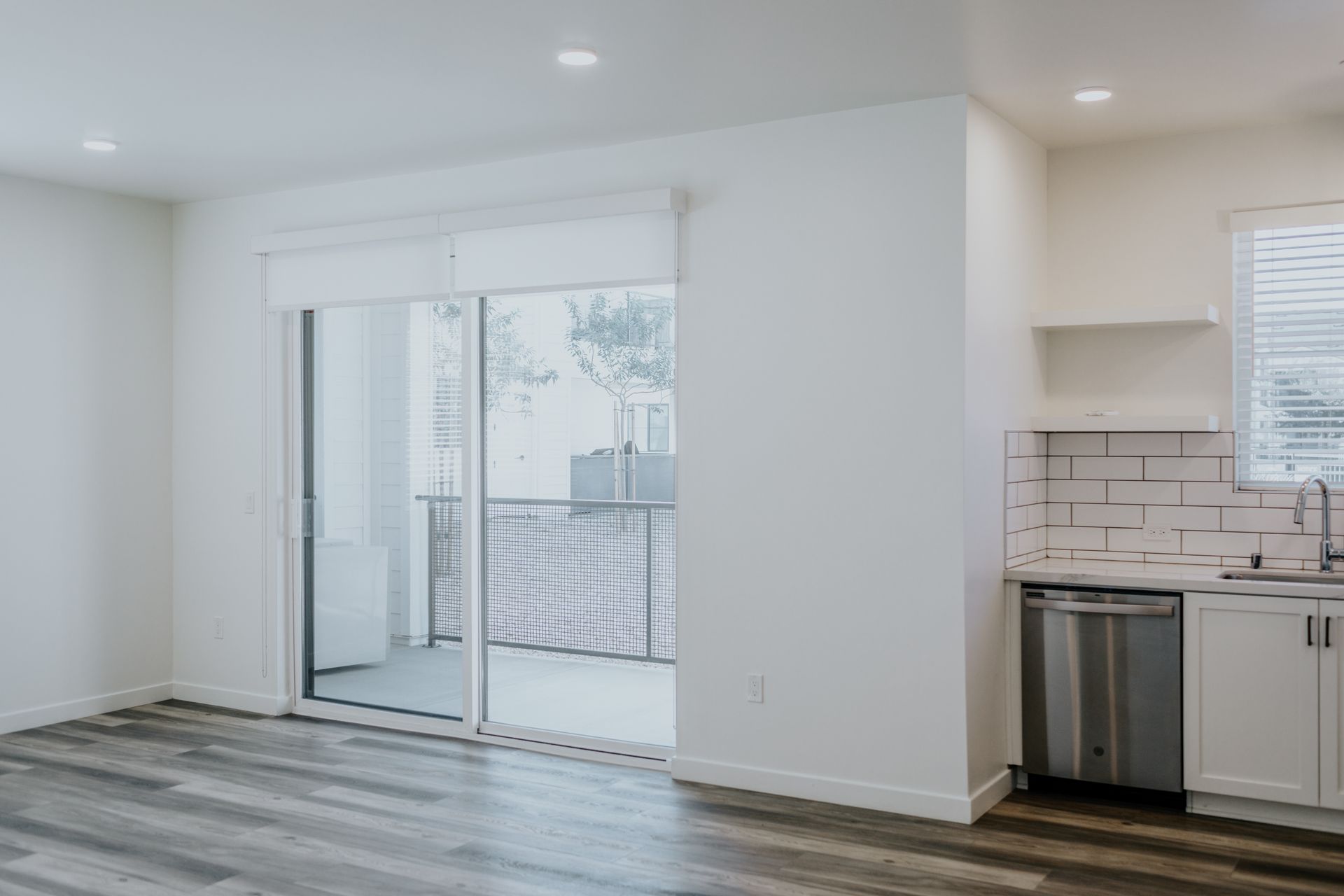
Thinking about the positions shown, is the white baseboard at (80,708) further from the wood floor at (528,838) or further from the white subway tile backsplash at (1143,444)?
the white subway tile backsplash at (1143,444)

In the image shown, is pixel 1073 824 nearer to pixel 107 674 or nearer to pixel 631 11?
pixel 631 11

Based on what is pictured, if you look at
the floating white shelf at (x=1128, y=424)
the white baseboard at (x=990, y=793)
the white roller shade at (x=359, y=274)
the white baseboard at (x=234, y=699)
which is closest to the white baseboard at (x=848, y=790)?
the white baseboard at (x=990, y=793)

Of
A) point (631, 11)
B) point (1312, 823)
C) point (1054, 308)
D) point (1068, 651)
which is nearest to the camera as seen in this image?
point (631, 11)

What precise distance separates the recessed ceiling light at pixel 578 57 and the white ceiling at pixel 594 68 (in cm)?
4

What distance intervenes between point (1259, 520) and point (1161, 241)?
1.20 meters

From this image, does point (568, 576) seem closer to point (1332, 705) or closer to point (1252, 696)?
point (1252, 696)

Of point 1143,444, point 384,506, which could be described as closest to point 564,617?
point 384,506

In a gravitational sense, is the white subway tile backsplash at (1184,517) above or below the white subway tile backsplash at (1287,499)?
below

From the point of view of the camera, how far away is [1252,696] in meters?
3.94

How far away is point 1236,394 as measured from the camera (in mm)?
4508

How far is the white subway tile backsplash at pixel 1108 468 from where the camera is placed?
4648 mm

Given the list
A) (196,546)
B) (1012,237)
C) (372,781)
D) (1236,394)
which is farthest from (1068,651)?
(196,546)

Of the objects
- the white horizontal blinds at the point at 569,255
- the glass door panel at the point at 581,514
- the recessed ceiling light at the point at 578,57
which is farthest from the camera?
the glass door panel at the point at 581,514

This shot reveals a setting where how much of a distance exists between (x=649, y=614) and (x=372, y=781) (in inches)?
51.1
